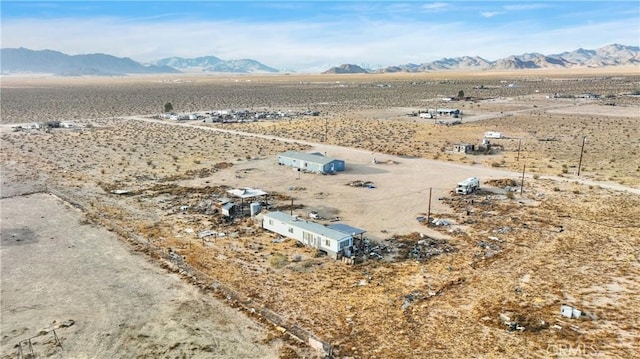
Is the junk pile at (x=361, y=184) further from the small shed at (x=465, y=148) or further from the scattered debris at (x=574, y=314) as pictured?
the scattered debris at (x=574, y=314)

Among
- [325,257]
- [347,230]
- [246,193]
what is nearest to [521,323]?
[325,257]

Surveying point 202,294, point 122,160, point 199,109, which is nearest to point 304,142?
point 122,160

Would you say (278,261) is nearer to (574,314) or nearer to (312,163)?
(574,314)

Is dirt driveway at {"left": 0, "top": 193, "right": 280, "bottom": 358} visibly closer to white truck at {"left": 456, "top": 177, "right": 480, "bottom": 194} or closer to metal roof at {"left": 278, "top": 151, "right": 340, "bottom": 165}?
metal roof at {"left": 278, "top": 151, "right": 340, "bottom": 165}

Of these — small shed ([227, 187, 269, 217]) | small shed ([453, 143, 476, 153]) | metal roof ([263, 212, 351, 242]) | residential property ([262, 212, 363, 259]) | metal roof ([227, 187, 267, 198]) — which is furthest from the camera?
small shed ([453, 143, 476, 153])

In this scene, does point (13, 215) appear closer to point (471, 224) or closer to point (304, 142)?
point (471, 224)

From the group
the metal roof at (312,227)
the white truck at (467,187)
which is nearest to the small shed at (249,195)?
the metal roof at (312,227)

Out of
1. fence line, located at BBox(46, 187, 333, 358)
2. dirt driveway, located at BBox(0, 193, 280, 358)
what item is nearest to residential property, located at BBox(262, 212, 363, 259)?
fence line, located at BBox(46, 187, 333, 358)
